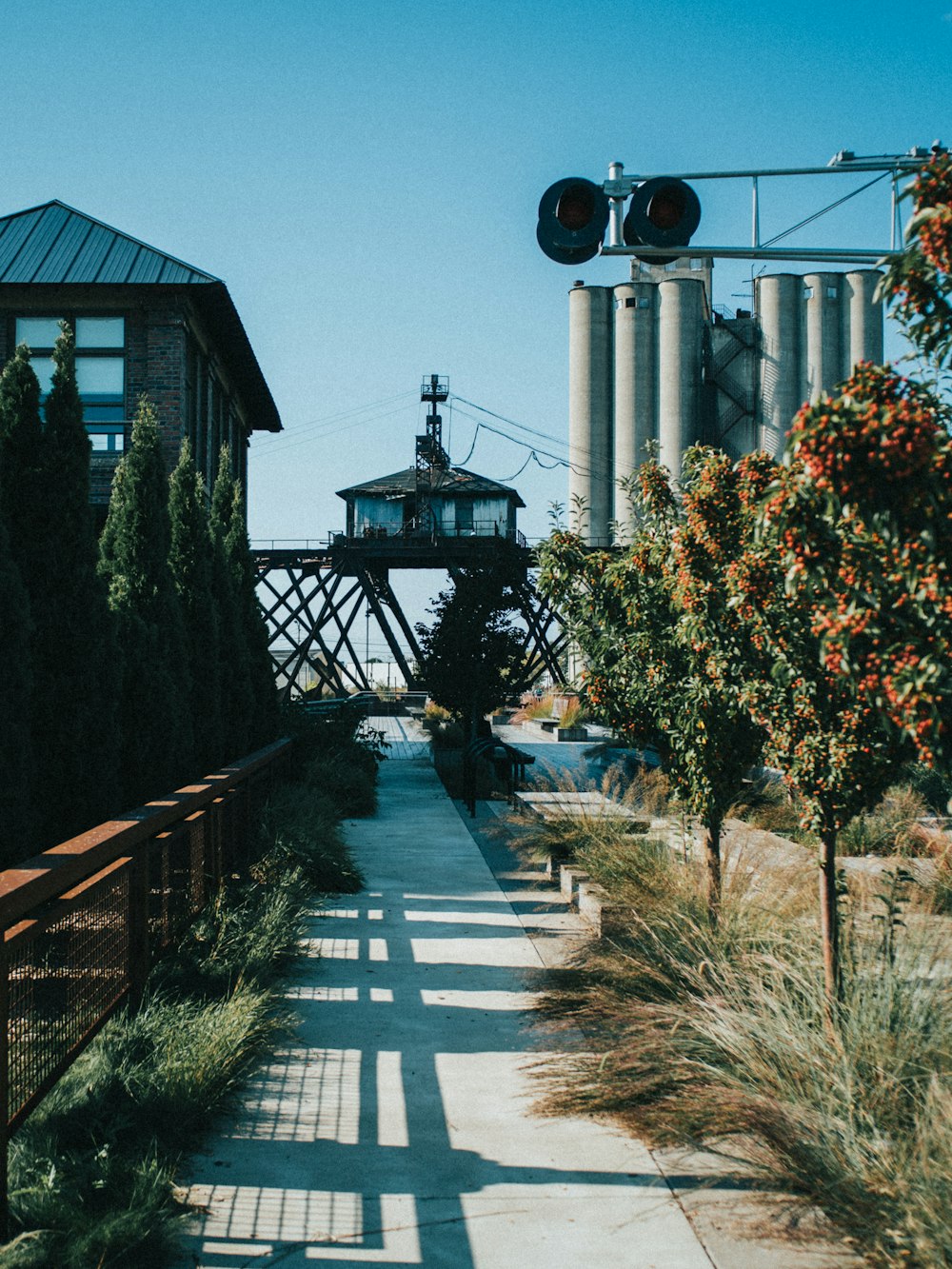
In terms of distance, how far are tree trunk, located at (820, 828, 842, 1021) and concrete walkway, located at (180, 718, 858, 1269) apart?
4.18 ft

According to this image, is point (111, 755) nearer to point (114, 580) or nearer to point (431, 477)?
point (114, 580)

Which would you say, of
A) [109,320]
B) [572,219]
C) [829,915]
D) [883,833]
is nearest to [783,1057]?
[829,915]

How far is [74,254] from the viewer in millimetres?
19375

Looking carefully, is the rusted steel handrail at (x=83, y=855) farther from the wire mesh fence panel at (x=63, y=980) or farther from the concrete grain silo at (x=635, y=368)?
the concrete grain silo at (x=635, y=368)

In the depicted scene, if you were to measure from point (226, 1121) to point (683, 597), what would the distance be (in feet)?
11.4

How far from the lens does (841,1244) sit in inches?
149

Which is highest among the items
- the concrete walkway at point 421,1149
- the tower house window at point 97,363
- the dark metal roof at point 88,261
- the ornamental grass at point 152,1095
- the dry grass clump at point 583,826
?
the dark metal roof at point 88,261

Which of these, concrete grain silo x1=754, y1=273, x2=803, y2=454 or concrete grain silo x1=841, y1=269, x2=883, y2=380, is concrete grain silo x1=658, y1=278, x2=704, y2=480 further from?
concrete grain silo x1=841, y1=269, x2=883, y2=380

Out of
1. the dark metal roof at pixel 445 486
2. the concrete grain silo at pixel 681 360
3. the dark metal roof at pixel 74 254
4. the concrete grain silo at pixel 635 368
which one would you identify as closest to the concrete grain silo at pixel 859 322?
the concrete grain silo at pixel 681 360

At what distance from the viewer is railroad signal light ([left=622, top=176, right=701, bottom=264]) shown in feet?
26.2

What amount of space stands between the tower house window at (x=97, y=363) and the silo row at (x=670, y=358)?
34.4 meters

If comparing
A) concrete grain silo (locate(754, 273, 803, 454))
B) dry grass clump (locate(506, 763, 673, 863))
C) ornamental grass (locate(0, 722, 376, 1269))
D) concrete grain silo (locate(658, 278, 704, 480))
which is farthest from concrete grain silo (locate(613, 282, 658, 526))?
ornamental grass (locate(0, 722, 376, 1269))

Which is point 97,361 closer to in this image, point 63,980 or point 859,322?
point 63,980

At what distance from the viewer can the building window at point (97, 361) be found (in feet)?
62.1
